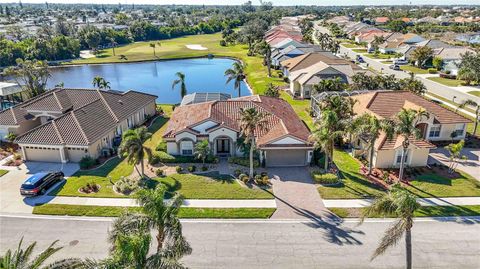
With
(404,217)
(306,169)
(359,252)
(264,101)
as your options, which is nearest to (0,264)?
(404,217)

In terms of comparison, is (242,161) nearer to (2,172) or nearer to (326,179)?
(326,179)

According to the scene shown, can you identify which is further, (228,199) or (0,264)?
(228,199)

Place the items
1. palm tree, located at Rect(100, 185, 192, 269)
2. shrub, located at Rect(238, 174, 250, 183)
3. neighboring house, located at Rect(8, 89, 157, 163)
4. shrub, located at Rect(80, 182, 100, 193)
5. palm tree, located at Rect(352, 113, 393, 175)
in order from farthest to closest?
1. neighboring house, located at Rect(8, 89, 157, 163)
2. shrub, located at Rect(238, 174, 250, 183)
3. shrub, located at Rect(80, 182, 100, 193)
4. palm tree, located at Rect(352, 113, 393, 175)
5. palm tree, located at Rect(100, 185, 192, 269)

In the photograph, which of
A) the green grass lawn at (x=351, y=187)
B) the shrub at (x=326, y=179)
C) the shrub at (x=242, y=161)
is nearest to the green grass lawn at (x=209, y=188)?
the shrub at (x=242, y=161)

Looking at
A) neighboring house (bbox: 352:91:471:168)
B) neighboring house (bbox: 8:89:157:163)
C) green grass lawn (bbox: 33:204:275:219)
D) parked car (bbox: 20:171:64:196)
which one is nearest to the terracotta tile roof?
neighboring house (bbox: 8:89:157:163)

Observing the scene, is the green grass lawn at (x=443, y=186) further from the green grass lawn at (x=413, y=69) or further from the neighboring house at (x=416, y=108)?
the green grass lawn at (x=413, y=69)

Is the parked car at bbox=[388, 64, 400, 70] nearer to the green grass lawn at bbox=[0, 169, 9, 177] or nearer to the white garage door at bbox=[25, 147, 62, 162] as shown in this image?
the white garage door at bbox=[25, 147, 62, 162]

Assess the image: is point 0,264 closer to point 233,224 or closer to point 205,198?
point 233,224
